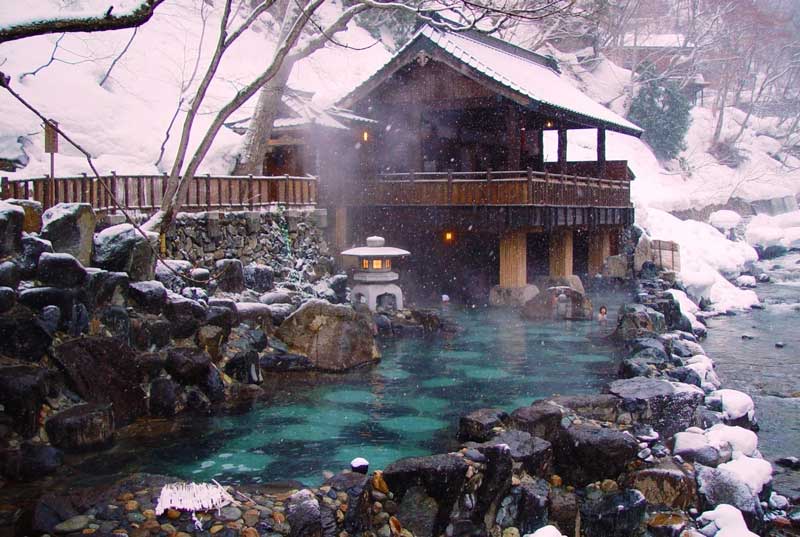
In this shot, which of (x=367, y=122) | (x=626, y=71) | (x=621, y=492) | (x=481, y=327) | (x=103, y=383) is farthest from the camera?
(x=626, y=71)

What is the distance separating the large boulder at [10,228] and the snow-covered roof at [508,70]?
48.1ft

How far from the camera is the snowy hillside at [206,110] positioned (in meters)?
27.0

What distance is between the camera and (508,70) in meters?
26.7

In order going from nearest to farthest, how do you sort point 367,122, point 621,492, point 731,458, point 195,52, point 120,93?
point 621,492
point 731,458
point 367,122
point 120,93
point 195,52

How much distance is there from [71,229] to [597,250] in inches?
849

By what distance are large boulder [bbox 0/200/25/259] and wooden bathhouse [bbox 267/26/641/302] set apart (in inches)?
478

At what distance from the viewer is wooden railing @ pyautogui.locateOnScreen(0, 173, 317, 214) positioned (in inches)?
565

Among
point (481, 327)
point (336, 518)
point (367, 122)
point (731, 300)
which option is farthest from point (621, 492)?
point (731, 300)

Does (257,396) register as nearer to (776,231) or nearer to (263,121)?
(263,121)

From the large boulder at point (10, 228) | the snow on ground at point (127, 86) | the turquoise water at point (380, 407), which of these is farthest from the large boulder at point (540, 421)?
the snow on ground at point (127, 86)

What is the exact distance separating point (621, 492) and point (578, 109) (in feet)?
60.1

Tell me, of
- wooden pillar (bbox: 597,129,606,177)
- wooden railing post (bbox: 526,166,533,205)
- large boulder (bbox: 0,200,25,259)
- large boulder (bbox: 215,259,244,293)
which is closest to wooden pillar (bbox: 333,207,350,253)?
wooden railing post (bbox: 526,166,533,205)

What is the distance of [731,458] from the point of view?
415 inches

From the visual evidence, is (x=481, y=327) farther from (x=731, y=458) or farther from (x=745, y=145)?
(x=745, y=145)
